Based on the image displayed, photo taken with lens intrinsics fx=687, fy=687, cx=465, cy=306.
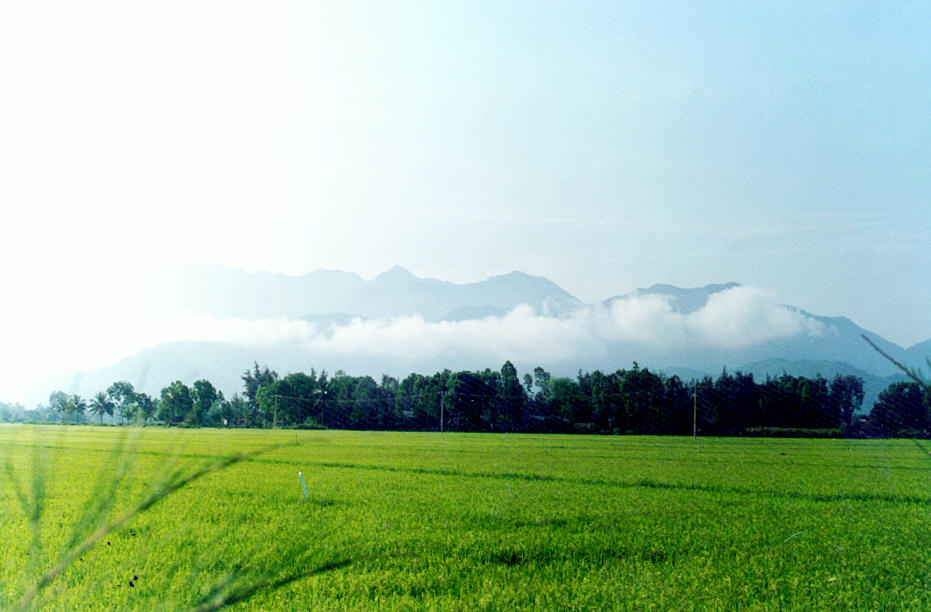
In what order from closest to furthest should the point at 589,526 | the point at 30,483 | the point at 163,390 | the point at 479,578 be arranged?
the point at 30,483, the point at 163,390, the point at 479,578, the point at 589,526

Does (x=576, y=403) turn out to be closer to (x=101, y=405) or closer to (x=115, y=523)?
(x=101, y=405)

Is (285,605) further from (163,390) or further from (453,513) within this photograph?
(453,513)

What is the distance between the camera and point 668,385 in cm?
8325

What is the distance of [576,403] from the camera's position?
8206 centimetres

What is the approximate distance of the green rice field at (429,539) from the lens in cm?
130

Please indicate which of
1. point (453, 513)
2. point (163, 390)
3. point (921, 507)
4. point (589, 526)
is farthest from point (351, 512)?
point (921, 507)

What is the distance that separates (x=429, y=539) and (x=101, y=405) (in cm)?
744

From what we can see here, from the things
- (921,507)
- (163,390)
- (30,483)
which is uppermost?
(163,390)

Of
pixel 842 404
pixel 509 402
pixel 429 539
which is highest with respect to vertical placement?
pixel 429 539

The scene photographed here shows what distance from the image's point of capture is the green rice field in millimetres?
1303

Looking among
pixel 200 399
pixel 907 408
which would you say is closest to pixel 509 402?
pixel 907 408

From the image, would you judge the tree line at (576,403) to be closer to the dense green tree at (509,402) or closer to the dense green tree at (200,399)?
the dense green tree at (509,402)

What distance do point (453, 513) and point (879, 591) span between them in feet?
20.6

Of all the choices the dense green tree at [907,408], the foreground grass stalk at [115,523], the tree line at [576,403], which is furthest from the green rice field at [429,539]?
the tree line at [576,403]
